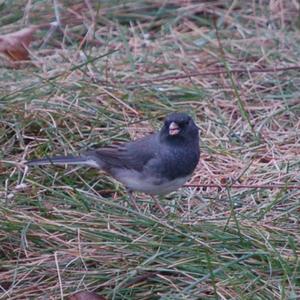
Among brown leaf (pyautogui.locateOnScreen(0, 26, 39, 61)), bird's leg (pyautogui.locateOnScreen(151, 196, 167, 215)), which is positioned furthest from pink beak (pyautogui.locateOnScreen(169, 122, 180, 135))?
brown leaf (pyautogui.locateOnScreen(0, 26, 39, 61))

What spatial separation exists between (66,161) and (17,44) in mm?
1488

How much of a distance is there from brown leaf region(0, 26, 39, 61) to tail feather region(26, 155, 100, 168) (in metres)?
1.33

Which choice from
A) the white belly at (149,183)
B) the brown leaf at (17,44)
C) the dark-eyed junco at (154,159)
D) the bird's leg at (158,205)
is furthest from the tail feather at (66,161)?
the brown leaf at (17,44)

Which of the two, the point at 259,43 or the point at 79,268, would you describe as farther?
the point at 259,43

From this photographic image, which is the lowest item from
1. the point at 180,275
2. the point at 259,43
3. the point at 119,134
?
the point at 259,43

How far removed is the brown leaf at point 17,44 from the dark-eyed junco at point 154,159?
4.33ft

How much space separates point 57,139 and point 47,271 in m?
1.12

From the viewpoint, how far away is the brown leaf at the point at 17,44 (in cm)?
533

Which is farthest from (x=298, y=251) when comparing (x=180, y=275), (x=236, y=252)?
(x=180, y=275)

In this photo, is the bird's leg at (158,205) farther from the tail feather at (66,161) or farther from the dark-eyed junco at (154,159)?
the tail feather at (66,161)

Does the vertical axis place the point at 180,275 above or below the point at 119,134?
above

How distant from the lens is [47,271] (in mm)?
3484

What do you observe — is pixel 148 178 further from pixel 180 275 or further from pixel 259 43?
pixel 259 43

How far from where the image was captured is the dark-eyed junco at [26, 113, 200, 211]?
12.9 ft
